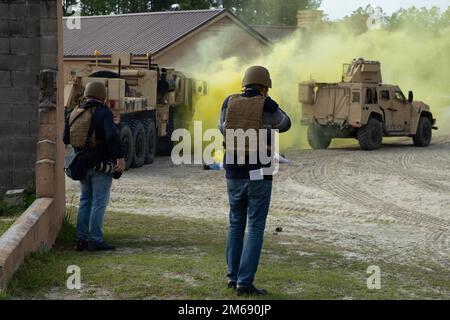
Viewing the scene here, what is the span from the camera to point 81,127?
8258mm

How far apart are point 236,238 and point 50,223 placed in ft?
8.51

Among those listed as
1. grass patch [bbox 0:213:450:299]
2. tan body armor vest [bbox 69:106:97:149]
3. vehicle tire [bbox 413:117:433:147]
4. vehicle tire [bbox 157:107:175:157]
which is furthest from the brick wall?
vehicle tire [bbox 413:117:433:147]

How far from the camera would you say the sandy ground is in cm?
1059

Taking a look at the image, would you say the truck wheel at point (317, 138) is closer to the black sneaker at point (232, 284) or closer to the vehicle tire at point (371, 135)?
the vehicle tire at point (371, 135)

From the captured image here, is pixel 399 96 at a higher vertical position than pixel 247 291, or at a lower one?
higher

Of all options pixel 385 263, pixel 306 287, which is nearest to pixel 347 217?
pixel 385 263

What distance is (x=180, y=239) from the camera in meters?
9.47

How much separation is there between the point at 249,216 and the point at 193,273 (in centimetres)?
98

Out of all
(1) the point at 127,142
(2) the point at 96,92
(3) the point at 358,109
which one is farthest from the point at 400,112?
(2) the point at 96,92

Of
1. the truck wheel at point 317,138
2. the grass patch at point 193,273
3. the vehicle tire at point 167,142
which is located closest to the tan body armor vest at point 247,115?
the grass patch at point 193,273

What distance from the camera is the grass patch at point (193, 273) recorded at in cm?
669

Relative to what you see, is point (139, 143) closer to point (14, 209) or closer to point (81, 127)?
point (14, 209)

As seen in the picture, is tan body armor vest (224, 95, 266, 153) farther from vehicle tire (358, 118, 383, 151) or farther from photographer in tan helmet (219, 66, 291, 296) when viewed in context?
vehicle tire (358, 118, 383, 151)

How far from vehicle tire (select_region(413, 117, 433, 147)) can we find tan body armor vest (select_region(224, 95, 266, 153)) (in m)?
18.5
